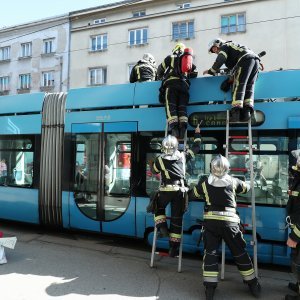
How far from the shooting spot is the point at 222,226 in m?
4.01

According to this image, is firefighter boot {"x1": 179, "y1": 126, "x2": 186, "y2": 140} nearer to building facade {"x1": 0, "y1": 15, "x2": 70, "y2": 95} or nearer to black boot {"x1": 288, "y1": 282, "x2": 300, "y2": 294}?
black boot {"x1": 288, "y1": 282, "x2": 300, "y2": 294}

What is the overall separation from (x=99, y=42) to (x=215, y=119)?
21.2 metres

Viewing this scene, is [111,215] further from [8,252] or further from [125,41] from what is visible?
[125,41]

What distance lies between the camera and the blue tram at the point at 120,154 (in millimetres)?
4754

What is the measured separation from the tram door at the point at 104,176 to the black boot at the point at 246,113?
1.82m

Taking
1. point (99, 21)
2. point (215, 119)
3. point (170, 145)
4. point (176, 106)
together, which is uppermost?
point (99, 21)

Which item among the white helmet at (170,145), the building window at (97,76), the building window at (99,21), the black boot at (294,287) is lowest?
the black boot at (294,287)

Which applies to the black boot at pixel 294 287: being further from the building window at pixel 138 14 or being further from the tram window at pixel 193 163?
the building window at pixel 138 14

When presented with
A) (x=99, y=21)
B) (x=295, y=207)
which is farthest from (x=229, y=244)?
(x=99, y=21)

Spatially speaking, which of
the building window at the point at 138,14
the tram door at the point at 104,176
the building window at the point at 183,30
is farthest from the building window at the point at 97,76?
the tram door at the point at 104,176

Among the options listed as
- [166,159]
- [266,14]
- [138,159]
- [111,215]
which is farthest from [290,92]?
[266,14]

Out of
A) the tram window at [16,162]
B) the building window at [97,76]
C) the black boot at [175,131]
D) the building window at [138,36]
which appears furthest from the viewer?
the building window at [97,76]

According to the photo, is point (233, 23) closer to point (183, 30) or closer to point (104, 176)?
point (183, 30)

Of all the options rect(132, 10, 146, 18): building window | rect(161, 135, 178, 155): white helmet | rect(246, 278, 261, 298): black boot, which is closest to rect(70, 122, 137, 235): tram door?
rect(161, 135, 178, 155): white helmet
